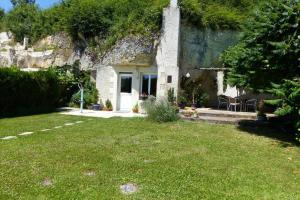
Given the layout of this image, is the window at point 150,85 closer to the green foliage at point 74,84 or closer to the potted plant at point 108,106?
the potted plant at point 108,106

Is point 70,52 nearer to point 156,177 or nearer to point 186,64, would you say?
point 186,64

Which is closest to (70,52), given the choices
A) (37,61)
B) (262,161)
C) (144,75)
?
(37,61)

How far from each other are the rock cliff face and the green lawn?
785 centimetres

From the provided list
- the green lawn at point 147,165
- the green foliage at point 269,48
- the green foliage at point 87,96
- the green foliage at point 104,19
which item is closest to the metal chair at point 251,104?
the green foliage at point 104,19

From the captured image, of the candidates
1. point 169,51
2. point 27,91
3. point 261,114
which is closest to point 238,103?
point 261,114

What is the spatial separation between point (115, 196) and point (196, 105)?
14.0 metres

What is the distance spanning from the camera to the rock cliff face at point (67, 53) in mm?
18781

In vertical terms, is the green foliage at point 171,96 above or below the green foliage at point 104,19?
below

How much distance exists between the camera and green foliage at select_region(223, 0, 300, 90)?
10.3m

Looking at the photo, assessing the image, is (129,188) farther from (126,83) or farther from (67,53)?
(67,53)

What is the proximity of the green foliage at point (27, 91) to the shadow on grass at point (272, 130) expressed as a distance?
954 cm

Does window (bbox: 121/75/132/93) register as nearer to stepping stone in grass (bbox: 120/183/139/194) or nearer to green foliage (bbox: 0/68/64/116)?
green foliage (bbox: 0/68/64/116)

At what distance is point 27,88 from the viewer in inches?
663

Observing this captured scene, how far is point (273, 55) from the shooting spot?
10.9 meters
